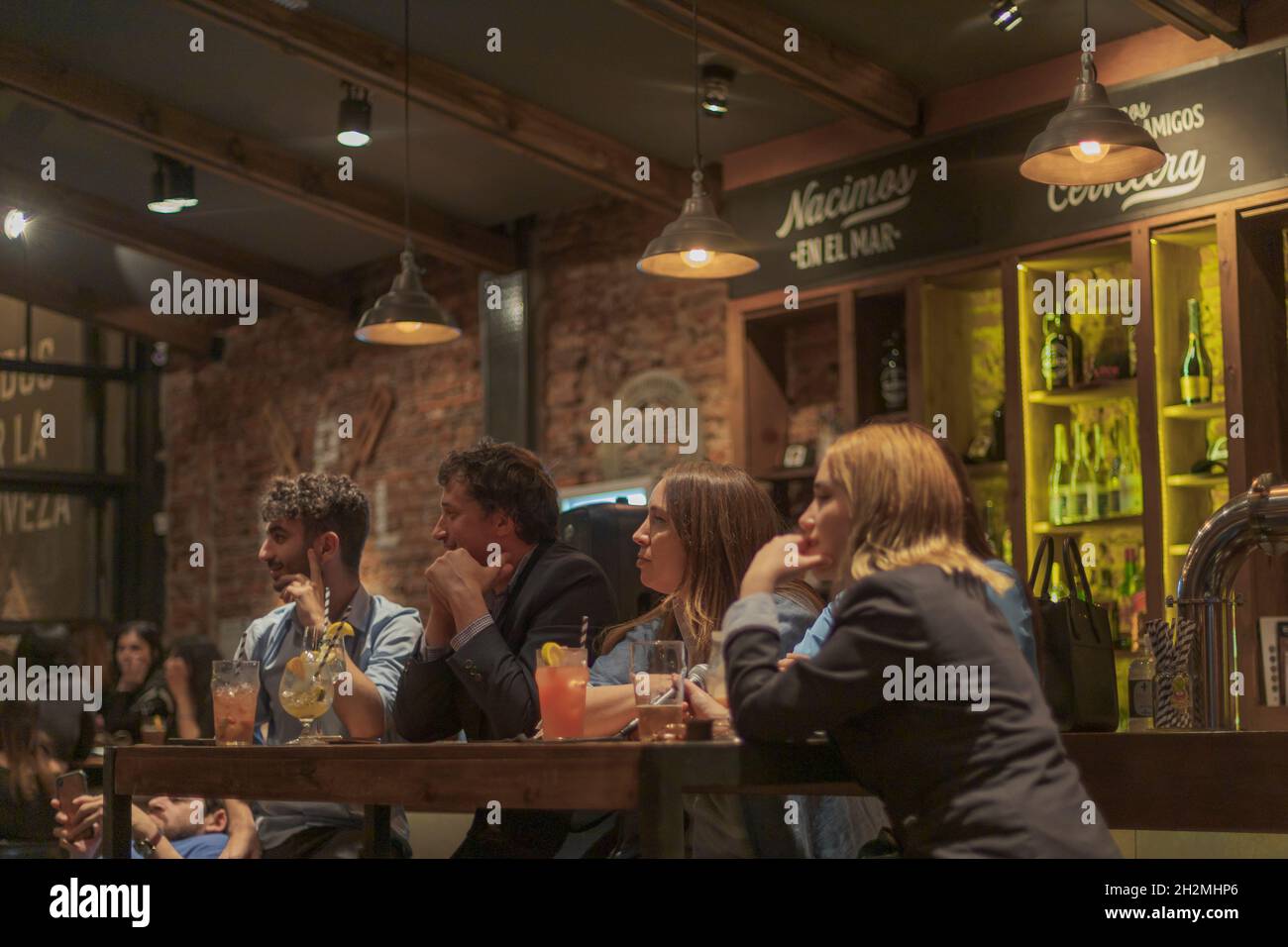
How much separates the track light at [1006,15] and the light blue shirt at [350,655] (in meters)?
2.84

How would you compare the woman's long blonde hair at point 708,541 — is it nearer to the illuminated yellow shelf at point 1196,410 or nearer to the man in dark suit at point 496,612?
the man in dark suit at point 496,612

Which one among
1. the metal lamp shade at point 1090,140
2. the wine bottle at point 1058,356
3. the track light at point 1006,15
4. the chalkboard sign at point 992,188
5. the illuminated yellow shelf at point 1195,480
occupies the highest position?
the track light at point 1006,15

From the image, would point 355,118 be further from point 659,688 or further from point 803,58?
point 659,688

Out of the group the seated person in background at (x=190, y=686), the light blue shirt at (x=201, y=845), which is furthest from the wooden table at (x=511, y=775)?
the seated person in background at (x=190, y=686)

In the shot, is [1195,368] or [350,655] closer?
[350,655]

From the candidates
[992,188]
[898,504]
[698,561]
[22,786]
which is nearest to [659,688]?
[898,504]

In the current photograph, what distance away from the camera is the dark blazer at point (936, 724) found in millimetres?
1688

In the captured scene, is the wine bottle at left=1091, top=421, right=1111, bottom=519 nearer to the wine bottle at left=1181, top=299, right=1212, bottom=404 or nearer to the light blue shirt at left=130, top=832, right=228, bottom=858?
the wine bottle at left=1181, top=299, right=1212, bottom=404

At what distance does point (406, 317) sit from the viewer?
18.2 feet

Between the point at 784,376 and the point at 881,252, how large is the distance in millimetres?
817

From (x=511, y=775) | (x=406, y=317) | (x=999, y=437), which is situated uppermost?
(x=406, y=317)

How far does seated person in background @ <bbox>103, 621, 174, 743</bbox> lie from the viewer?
5.89 meters

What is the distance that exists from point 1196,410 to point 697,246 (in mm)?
1720
